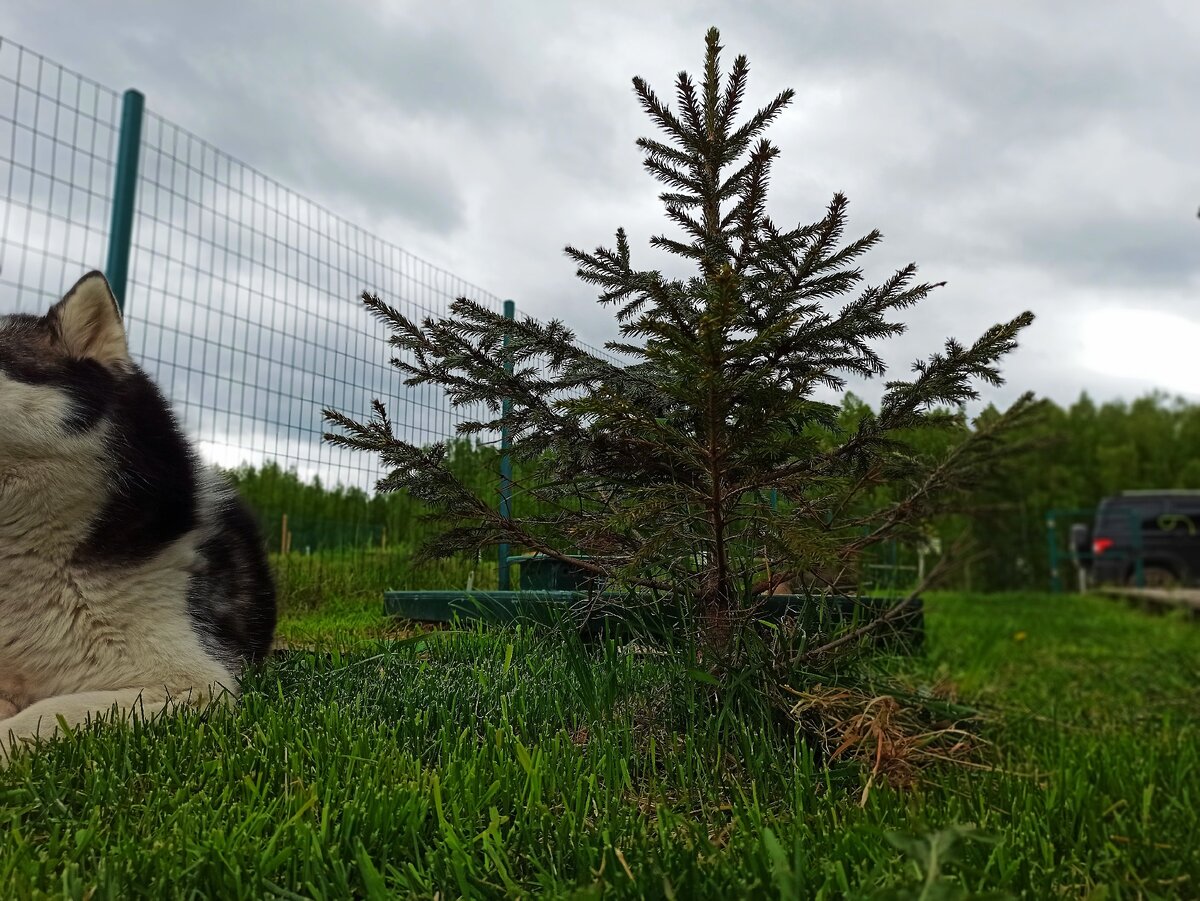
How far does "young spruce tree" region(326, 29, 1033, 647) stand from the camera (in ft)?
8.36

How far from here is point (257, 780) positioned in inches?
77.0

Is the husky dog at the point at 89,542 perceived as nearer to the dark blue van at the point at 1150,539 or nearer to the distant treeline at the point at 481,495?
the distant treeline at the point at 481,495

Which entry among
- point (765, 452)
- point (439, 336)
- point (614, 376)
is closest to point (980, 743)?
point (765, 452)

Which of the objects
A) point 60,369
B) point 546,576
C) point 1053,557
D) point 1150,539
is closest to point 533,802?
point 60,369

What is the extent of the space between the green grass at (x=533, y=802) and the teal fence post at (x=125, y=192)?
3374 millimetres

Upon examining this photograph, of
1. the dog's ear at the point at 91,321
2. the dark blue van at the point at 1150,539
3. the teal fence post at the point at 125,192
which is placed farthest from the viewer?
the dark blue van at the point at 1150,539

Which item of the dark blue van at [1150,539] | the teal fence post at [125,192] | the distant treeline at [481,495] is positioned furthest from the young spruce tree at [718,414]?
the dark blue van at [1150,539]

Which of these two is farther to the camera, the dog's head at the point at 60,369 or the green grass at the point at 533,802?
the dog's head at the point at 60,369

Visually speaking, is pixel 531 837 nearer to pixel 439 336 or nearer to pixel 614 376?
pixel 614 376

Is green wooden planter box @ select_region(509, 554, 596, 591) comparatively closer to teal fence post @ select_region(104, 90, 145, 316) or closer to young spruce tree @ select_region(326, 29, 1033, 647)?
young spruce tree @ select_region(326, 29, 1033, 647)

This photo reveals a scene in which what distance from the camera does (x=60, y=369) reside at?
2596 mm

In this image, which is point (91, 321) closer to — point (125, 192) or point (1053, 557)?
point (125, 192)

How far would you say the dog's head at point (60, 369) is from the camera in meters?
2.46

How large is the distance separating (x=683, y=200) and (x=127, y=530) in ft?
6.89
